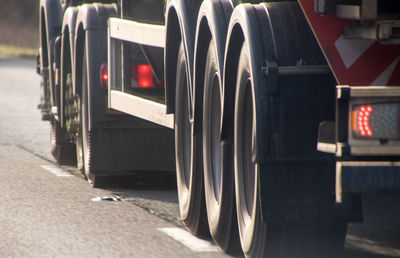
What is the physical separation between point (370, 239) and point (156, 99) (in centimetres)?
210

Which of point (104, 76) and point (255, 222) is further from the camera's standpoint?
point (104, 76)

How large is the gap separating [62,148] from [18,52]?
34.9m

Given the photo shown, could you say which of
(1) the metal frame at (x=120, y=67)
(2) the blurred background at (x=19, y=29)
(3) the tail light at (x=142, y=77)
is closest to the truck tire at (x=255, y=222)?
(1) the metal frame at (x=120, y=67)

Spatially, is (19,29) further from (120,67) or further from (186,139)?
(186,139)

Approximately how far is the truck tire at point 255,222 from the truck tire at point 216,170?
0.77ft

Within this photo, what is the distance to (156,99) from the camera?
25.0ft

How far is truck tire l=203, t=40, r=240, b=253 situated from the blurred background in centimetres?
3751

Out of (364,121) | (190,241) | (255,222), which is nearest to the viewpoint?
(364,121)

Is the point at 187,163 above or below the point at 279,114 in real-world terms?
A: below

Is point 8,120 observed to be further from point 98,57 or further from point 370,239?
point 370,239

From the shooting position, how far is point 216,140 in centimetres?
588

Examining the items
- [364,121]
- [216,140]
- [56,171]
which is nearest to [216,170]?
[216,140]

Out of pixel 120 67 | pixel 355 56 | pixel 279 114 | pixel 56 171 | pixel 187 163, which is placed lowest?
pixel 56 171

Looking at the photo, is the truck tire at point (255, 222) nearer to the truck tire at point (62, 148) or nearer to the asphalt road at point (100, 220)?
the asphalt road at point (100, 220)
